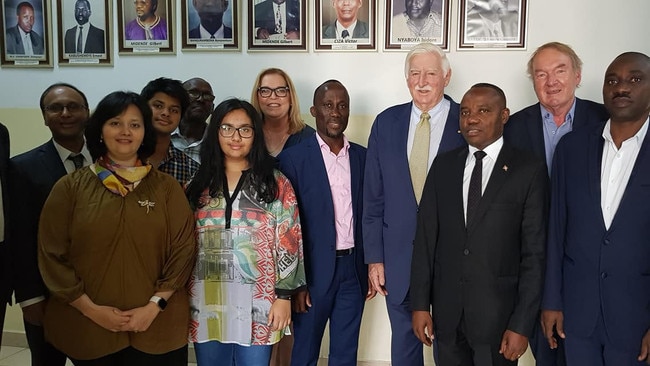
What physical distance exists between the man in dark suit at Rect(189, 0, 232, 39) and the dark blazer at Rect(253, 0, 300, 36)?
8.1 inches

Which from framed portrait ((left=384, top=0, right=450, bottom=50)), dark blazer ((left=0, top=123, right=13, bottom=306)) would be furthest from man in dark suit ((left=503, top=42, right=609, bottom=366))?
dark blazer ((left=0, top=123, right=13, bottom=306))

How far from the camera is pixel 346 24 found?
10.4ft

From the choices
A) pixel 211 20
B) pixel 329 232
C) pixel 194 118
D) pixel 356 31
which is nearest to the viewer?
pixel 329 232

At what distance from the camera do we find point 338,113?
2.41 metres

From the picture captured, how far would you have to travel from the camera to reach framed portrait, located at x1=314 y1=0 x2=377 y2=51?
315cm

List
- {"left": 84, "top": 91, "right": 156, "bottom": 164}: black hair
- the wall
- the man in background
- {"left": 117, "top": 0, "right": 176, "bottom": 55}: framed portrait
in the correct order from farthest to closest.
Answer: {"left": 117, "top": 0, "right": 176, "bottom": 55}: framed portrait < the wall < the man in background < {"left": 84, "top": 91, "right": 156, "bottom": 164}: black hair

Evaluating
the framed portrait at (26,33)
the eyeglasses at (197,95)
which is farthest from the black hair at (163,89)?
the framed portrait at (26,33)

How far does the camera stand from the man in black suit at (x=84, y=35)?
3422 mm

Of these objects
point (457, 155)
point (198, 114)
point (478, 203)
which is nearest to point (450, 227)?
point (478, 203)

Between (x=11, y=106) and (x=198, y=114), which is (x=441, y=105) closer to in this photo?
(x=198, y=114)

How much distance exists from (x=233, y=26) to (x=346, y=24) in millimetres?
725

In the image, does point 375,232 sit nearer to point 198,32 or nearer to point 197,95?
point 197,95

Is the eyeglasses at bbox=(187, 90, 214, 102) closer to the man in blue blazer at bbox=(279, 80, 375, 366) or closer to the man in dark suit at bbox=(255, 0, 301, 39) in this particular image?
the man in dark suit at bbox=(255, 0, 301, 39)

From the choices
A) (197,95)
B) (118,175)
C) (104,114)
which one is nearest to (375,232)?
(118,175)
